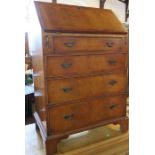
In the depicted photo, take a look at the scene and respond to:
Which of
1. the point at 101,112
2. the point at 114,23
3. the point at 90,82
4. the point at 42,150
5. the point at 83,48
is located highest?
the point at 114,23

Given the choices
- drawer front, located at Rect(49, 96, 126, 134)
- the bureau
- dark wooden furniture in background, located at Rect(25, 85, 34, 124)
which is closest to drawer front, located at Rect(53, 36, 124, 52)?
the bureau

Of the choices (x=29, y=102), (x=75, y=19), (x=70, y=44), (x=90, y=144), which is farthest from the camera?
(x=29, y=102)

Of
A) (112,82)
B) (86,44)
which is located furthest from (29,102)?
(86,44)

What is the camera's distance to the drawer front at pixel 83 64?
1.41 meters

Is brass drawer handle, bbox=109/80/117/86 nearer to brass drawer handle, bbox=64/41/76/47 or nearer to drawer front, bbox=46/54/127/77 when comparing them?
drawer front, bbox=46/54/127/77

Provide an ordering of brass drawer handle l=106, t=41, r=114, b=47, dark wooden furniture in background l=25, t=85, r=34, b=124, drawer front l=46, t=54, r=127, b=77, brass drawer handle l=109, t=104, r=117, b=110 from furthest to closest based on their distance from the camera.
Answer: dark wooden furniture in background l=25, t=85, r=34, b=124 < brass drawer handle l=109, t=104, r=117, b=110 < brass drawer handle l=106, t=41, r=114, b=47 < drawer front l=46, t=54, r=127, b=77

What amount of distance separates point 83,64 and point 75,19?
372mm

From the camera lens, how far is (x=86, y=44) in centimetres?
153

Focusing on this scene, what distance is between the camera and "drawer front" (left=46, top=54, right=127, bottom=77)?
141cm

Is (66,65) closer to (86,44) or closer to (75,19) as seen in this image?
(86,44)
